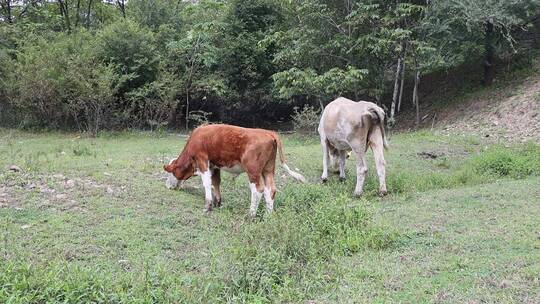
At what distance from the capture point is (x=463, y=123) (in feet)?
59.6

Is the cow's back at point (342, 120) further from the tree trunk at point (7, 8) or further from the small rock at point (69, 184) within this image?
the tree trunk at point (7, 8)

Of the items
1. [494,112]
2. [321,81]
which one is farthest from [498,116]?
[321,81]

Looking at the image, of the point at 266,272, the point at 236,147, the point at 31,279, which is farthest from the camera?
the point at 236,147

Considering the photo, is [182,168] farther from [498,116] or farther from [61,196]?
[498,116]

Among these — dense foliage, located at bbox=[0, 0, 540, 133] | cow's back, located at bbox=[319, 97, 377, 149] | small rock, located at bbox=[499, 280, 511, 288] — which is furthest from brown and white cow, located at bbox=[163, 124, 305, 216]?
dense foliage, located at bbox=[0, 0, 540, 133]

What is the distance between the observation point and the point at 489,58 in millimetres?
20547

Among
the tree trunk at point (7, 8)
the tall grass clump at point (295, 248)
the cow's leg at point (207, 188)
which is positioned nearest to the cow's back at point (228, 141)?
the cow's leg at point (207, 188)

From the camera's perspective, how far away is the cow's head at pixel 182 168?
9025 mm

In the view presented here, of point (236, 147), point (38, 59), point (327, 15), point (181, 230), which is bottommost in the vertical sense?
point (181, 230)

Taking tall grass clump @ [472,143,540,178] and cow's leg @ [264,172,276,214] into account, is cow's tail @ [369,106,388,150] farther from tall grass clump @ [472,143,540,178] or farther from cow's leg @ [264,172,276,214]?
cow's leg @ [264,172,276,214]

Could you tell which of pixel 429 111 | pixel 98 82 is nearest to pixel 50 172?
pixel 98 82

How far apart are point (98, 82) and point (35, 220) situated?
→ 1302 cm

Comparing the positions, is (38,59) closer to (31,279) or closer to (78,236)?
(78,236)

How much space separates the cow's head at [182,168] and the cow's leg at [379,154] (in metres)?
3.53
